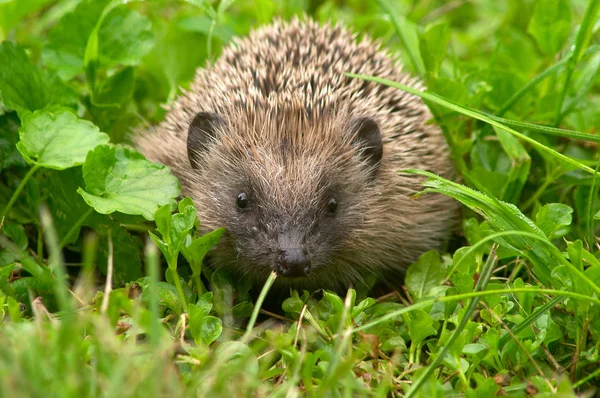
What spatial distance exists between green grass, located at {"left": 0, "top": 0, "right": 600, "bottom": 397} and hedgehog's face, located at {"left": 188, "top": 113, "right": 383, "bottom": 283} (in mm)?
178

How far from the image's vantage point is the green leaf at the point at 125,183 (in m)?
2.70

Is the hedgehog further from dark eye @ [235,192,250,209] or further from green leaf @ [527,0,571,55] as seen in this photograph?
green leaf @ [527,0,571,55]

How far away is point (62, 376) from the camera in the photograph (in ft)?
5.90

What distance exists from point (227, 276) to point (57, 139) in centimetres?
84

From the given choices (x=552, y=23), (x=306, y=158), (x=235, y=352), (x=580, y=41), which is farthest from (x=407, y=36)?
(x=235, y=352)

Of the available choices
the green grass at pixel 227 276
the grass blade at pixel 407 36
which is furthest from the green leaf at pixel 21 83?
the grass blade at pixel 407 36

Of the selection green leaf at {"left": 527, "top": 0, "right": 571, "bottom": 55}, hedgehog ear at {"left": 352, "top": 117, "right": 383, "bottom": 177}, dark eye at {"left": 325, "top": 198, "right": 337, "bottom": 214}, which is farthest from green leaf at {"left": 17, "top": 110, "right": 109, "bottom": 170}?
green leaf at {"left": 527, "top": 0, "right": 571, "bottom": 55}

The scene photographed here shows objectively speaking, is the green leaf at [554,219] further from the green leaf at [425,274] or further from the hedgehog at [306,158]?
the hedgehog at [306,158]

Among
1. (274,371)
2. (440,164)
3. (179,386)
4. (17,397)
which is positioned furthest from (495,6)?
(17,397)

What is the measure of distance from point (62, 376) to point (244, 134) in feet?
4.96

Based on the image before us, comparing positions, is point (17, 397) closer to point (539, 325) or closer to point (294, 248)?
point (294, 248)

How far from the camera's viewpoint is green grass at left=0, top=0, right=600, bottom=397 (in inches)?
80.2

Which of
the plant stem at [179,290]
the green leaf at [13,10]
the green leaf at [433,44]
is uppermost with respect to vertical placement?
the green leaf at [13,10]

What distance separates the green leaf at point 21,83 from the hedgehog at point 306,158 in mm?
553
